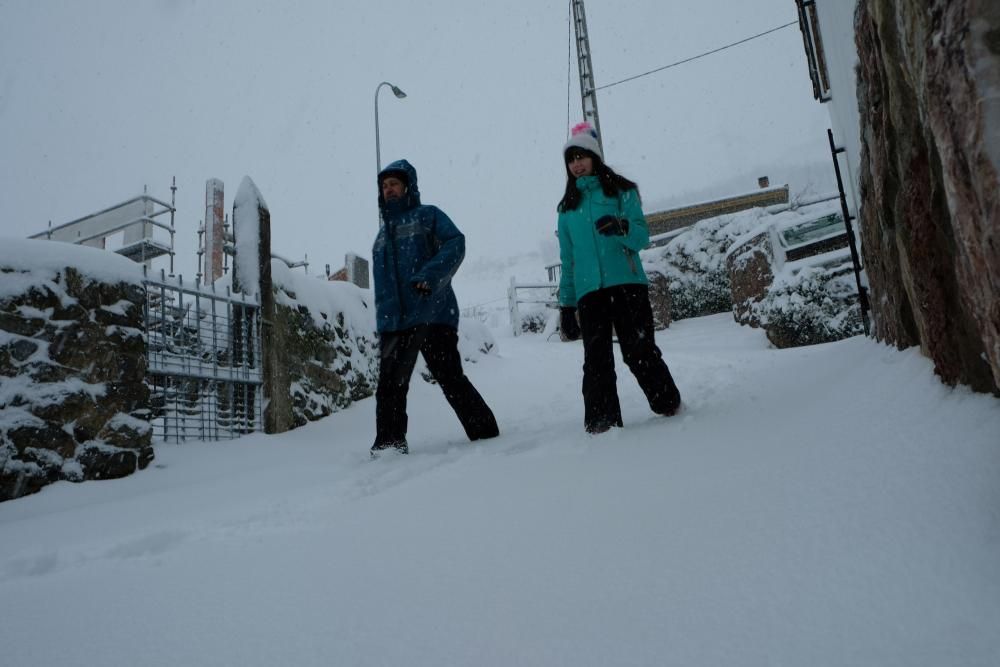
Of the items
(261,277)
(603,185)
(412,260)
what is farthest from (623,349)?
(261,277)

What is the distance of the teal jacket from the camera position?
2.75 meters

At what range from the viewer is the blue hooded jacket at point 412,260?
10.2 feet

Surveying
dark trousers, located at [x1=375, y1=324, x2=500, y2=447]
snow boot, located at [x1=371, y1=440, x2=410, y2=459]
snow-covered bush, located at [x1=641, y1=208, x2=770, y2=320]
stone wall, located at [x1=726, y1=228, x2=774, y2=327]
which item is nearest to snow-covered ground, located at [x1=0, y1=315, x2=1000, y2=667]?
snow boot, located at [x1=371, y1=440, x2=410, y2=459]

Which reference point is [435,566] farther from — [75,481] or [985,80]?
[75,481]

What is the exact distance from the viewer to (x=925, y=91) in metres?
0.94

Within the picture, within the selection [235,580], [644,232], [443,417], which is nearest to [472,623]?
[235,580]

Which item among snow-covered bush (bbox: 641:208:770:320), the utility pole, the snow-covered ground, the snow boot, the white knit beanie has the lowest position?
the snow-covered ground

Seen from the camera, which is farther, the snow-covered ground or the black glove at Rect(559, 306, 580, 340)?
the black glove at Rect(559, 306, 580, 340)

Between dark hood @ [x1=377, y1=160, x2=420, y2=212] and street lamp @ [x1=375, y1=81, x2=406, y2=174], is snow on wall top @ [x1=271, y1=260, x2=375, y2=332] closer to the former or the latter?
dark hood @ [x1=377, y1=160, x2=420, y2=212]

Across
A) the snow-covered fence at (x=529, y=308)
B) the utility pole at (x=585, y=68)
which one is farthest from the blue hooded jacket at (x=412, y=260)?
the snow-covered fence at (x=529, y=308)

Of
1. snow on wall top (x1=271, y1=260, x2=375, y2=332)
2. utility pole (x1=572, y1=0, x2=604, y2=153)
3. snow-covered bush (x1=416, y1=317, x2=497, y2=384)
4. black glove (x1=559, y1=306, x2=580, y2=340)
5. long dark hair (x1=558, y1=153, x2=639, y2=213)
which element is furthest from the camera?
utility pole (x1=572, y1=0, x2=604, y2=153)

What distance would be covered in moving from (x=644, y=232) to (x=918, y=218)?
1.36 meters

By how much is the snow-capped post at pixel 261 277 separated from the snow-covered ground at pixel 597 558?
Result: 194 centimetres

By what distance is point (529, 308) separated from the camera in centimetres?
1505
